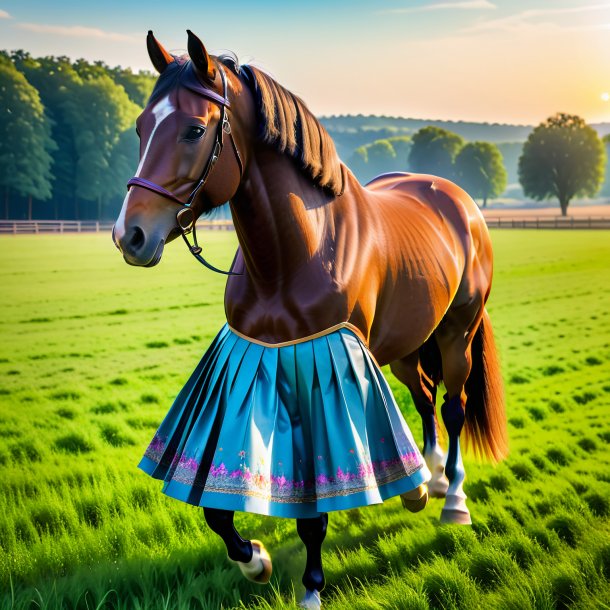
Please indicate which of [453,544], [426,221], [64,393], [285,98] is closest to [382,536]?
[453,544]

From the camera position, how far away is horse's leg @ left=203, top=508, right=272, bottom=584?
9.91ft

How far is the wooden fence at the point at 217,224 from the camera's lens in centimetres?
1591

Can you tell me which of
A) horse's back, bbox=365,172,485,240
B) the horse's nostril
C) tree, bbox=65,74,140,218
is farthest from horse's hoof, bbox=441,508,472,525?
tree, bbox=65,74,140,218

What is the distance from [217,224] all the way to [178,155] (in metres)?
3.39

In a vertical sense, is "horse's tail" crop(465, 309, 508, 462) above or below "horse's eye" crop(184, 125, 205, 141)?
below

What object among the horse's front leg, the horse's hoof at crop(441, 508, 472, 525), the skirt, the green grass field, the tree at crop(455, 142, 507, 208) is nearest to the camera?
the skirt

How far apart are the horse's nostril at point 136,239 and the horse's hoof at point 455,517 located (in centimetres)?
275

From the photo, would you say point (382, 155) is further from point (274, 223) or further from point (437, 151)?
point (274, 223)

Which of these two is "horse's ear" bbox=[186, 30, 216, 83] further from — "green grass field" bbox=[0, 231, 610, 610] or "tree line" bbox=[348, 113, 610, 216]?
"tree line" bbox=[348, 113, 610, 216]

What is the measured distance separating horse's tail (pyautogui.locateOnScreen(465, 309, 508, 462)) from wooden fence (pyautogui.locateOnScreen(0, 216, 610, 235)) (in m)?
1.95

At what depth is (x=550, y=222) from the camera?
31.2 m

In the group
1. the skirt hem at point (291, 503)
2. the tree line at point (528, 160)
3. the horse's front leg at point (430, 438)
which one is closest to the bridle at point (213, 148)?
the skirt hem at point (291, 503)

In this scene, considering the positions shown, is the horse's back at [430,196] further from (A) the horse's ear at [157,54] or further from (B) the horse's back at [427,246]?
(A) the horse's ear at [157,54]

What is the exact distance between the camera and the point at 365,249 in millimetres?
3164
